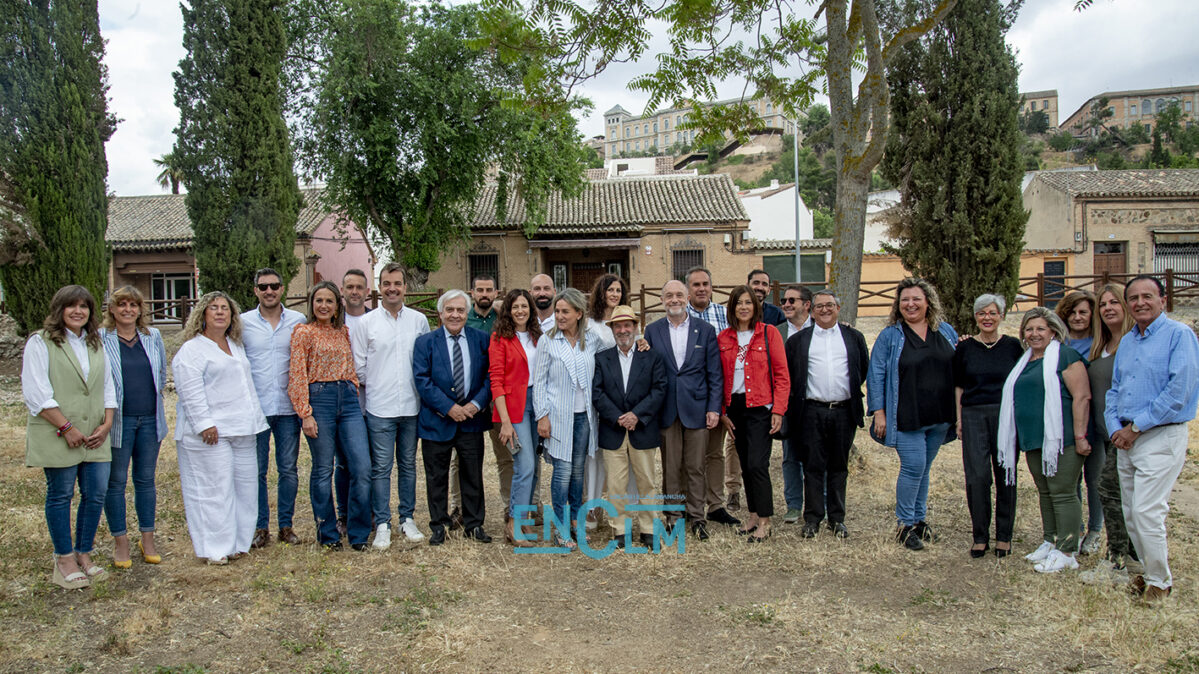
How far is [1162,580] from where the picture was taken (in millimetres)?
3971

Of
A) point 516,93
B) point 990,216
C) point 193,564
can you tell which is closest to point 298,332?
point 193,564

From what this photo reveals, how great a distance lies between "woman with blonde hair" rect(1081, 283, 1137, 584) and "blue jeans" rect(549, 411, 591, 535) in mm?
3034

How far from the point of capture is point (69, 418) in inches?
170

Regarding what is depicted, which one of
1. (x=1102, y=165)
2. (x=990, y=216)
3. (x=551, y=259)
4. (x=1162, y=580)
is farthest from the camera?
(x=1102, y=165)

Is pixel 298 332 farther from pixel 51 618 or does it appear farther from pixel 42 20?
pixel 42 20

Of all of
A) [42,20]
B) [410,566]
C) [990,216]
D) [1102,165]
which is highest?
[1102,165]

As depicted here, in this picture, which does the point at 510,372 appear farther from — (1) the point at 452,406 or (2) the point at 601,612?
(2) the point at 601,612

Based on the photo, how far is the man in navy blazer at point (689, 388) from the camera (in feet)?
17.0

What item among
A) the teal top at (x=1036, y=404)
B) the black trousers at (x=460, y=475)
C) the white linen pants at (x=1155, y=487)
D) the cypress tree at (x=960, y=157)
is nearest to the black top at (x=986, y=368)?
the teal top at (x=1036, y=404)

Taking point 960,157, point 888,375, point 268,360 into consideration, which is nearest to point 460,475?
point 268,360

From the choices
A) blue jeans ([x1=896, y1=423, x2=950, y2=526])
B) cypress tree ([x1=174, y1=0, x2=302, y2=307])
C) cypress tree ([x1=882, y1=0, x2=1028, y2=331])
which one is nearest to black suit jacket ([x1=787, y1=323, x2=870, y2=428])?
blue jeans ([x1=896, y1=423, x2=950, y2=526])

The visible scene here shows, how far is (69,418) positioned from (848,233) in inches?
231

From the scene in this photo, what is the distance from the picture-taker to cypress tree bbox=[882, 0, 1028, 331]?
32.1 ft

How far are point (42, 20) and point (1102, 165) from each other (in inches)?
2251
